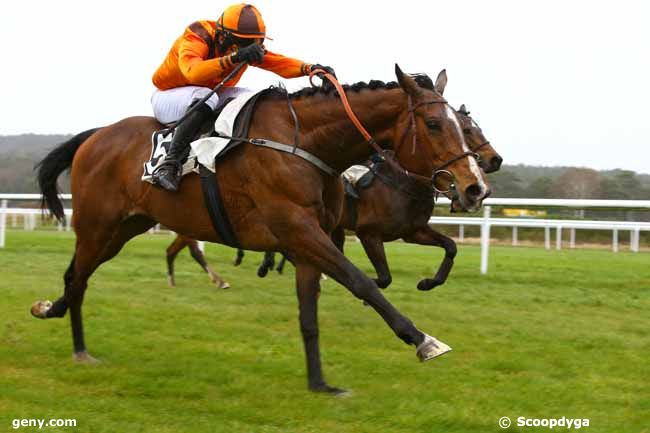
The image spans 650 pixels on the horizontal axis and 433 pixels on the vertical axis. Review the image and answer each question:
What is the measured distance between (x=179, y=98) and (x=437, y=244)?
3.17 m

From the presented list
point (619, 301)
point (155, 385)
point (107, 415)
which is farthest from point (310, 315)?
point (619, 301)

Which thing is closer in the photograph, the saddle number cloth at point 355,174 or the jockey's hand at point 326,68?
the jockey's hand at point 326,68

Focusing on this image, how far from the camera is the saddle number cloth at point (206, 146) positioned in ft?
15.2

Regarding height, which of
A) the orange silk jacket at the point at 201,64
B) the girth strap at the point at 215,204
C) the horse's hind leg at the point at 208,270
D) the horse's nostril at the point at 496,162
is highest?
the orange silk jacket at the point at 201,64

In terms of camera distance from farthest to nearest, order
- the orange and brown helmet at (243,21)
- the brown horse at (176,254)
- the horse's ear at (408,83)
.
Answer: the brown horse at (176,254) < the orange and brown helmet at (243,21) < the horse's ear at (408,83)

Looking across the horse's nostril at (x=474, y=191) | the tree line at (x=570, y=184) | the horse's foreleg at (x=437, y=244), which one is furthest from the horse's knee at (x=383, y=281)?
the tree line at (x=570, y=184)

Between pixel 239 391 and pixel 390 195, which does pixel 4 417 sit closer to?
pixel 239 391

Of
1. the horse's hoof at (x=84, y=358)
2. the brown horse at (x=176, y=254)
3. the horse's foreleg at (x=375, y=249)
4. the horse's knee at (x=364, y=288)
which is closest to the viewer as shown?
the horse's knee at (x=364, y=288)

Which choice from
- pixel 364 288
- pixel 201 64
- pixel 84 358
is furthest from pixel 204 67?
pixel 84 358

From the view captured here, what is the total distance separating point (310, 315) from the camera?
4578mm

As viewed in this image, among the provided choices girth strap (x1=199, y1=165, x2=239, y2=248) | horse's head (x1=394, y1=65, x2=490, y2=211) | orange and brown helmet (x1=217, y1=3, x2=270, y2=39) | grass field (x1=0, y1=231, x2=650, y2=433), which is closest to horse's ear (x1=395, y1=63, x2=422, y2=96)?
horse's head (x1=394, y1=65, x2=490, y2=211)

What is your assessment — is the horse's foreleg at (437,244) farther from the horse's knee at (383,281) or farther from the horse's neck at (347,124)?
the horse's neck at (347,124)

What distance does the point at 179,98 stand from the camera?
5188mm

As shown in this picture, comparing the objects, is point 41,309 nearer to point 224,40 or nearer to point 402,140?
point 224,40
